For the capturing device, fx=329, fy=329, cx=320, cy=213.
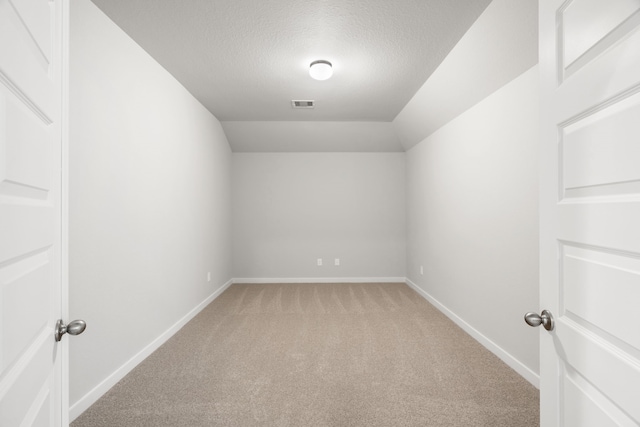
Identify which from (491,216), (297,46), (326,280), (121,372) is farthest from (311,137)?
(121,372)

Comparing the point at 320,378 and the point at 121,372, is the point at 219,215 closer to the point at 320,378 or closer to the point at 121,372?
the point at 121,372

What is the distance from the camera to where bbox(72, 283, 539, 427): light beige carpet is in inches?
74.6

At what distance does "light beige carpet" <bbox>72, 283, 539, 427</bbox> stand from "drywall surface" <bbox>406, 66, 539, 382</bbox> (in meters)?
0.32

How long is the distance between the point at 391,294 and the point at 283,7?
3917 mm

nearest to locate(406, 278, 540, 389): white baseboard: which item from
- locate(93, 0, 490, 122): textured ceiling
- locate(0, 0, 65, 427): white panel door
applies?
locate(93, 0, 490, 122): textured ceiling

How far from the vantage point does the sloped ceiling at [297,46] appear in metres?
2.22

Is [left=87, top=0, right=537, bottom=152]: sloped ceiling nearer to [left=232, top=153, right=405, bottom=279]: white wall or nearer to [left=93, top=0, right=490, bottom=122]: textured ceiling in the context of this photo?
[left=93, top=0, right=490, bottom=122]: textured ceiling

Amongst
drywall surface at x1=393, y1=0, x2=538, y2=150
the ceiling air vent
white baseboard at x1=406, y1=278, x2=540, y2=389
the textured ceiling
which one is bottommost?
white baseboard at x1=406, y1=278, x2=540, y2=389

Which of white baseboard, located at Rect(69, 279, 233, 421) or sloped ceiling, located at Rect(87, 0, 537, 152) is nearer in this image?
white baseboard, located at Rect(69, 279, 233, 421)

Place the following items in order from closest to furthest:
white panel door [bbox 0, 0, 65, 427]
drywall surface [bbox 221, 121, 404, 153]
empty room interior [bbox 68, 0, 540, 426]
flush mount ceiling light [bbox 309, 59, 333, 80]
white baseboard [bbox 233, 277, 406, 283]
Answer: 1. white panel door [bbox 0, 0, 65, 427]
2. empty room interior [bbox 68, 0, 540, 426]
3. flush mount ceiling light [bbox 309, 59, 333, 80]
4. drywall surface [bbox 221, 121, 404, 153]
5. white baseboard [bbox 233, 277, 406, 283]

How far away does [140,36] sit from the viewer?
8.30 feet

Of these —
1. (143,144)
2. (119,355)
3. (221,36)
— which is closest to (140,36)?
(221,36)

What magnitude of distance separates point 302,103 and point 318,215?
7.10ft

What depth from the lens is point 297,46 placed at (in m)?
2.72
